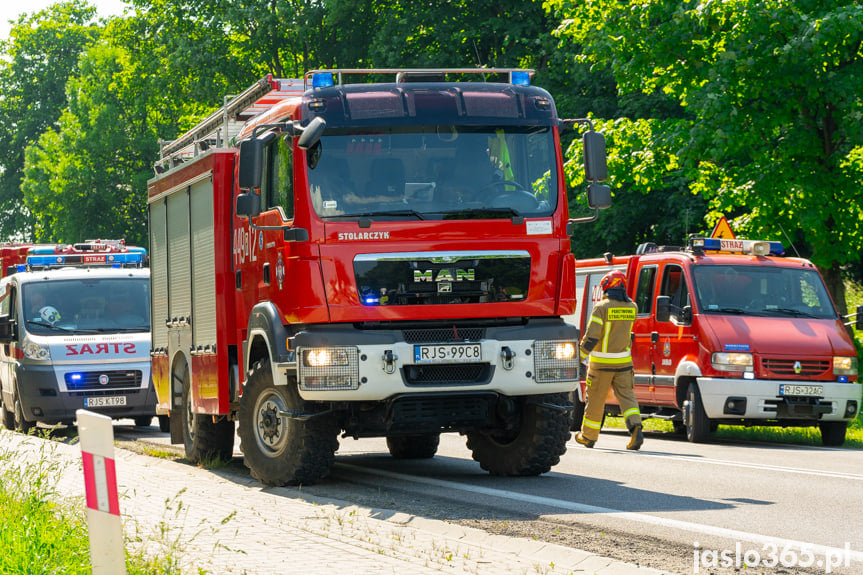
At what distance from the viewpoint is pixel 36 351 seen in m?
17.9

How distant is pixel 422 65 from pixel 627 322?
21.0 meters

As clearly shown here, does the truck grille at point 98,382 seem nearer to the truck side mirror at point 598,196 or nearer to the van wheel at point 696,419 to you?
the van wheel at point 696,419

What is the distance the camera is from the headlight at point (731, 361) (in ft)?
50.3

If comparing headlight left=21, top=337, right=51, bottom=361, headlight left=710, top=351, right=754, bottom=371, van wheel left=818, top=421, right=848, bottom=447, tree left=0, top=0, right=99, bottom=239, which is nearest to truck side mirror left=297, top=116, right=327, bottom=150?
headlight left=710, top=351, right=754, bottom=371

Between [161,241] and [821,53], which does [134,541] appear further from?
[821,53]

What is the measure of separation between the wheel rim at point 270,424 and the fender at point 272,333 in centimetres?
30

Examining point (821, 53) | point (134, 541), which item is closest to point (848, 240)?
point (821, 53)

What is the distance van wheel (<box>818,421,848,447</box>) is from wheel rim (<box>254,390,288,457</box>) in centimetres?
785

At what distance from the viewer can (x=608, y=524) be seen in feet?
27.4

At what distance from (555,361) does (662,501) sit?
1378mm

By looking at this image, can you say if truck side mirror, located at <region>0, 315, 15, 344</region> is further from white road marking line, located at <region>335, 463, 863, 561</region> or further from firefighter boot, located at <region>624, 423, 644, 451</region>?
firefighter boot, located at <region>624, 423, 644, 451</region>

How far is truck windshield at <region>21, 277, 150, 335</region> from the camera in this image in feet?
60.3

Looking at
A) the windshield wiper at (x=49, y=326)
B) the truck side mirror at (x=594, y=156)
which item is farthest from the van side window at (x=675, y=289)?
the windshield wiper at (x=49, y=326)

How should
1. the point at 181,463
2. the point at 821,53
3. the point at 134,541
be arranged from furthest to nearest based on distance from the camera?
the point at 821,53 → the point at 181,463 → the point at 134,541
